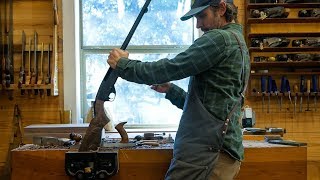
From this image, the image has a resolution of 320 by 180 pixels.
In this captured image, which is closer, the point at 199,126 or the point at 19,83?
the point at 199,126

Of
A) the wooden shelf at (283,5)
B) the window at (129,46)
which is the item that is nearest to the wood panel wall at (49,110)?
the wooden shelf at (283,5)

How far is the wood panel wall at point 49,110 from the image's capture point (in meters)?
3.47

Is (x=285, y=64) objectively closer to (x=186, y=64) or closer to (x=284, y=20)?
(x=284, y=20)

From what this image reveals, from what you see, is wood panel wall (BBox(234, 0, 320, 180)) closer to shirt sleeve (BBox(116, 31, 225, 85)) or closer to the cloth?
the cloth

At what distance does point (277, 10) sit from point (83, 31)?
1.75 metres

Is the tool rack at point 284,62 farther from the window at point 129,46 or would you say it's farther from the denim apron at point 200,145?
the denim apron at point 200,145

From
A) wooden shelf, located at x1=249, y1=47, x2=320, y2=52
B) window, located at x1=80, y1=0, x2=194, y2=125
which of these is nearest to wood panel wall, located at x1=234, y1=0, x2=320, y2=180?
wooden shelf, located at x1=249, y1=47, x2=320, y2=52

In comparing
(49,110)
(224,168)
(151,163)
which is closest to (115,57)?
(151,163)

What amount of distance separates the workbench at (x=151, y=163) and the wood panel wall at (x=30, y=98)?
1570 mm

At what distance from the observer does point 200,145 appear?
1.62m

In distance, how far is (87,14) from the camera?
3.69 meters

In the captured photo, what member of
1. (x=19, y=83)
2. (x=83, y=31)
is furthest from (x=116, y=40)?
(x=19, y=83)

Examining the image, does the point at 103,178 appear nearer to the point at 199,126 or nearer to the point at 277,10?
the point at 199,126

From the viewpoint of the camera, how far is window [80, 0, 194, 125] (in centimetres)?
368
